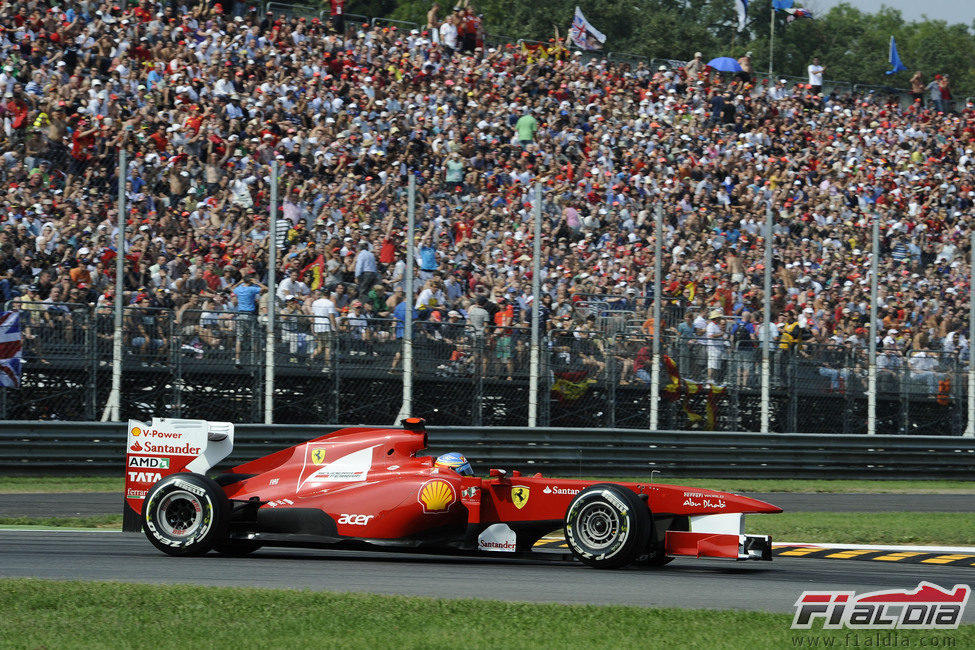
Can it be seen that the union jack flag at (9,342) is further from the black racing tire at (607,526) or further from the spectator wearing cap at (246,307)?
the black racing tire at (607,526)

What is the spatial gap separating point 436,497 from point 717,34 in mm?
55441

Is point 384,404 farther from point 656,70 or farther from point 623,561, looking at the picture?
point 656,70

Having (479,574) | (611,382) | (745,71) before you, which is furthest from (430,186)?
(745,71)

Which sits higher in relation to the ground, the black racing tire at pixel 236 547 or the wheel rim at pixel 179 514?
the wheel rim at pixel 179 514

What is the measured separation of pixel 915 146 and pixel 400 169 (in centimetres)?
1363

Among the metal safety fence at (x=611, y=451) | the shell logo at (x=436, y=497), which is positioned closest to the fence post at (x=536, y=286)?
the metal safety fence at (x=611, y=451)

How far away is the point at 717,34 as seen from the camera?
61719 mm

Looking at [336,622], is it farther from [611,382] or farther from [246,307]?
[611,382]

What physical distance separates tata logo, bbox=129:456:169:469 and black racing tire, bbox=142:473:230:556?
315 mm

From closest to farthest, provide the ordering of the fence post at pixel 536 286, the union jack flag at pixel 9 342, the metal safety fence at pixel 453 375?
the union jack flag at pixel 9 342 < the metal safety fence at pixel 453 375 < the fence post at pixel 536 286

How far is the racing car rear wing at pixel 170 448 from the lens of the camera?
10102 millimetres

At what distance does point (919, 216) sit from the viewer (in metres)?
25.1

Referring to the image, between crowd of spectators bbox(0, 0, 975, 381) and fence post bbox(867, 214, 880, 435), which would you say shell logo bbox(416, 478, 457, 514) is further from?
fence post bbox(867, 214, 880, 435)

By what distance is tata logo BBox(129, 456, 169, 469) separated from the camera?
10108mm
